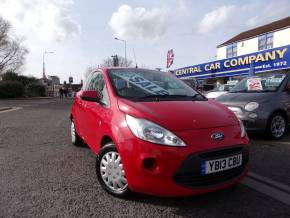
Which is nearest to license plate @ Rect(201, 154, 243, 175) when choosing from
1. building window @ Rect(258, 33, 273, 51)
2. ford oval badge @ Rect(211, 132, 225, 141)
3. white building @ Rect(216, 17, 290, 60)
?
ford oval badge @ Rect(211, 132, 225, 141)

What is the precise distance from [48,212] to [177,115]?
1.61 meters

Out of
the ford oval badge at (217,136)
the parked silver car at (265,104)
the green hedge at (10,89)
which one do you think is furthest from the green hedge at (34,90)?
the ford oval badge at (217,136)

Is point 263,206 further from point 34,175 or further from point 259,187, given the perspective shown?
point 34,175

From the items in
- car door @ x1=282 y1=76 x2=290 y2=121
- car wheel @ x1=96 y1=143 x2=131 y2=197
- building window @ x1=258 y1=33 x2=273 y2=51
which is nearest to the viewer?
car wheel @ x1=96 y1=143 x2=131 y2=197

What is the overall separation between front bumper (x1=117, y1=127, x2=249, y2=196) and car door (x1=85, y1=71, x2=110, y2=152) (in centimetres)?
76

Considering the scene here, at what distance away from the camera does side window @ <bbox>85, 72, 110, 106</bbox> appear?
159 inches

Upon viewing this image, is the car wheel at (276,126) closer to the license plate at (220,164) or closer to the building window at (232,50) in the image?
the license plate at (220,164)

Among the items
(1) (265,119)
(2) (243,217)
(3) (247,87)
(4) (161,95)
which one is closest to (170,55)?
(3) (247,87)

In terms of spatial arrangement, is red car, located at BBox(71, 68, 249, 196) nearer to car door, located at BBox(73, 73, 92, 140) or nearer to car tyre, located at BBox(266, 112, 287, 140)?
car door, located at BBox(73, 73, 92, 140)

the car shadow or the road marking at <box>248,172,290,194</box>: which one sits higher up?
the road marking at <box>248,172,290,194</box>

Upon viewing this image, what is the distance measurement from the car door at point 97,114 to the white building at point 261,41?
3491cm

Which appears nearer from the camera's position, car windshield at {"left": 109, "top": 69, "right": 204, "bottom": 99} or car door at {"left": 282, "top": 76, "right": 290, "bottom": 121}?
car windshield at {"left": 109, "top": 69, "right": 204, "bottom": 99}

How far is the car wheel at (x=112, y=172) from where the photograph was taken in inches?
131

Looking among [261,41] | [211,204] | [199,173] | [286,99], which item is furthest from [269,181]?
[261,41]
